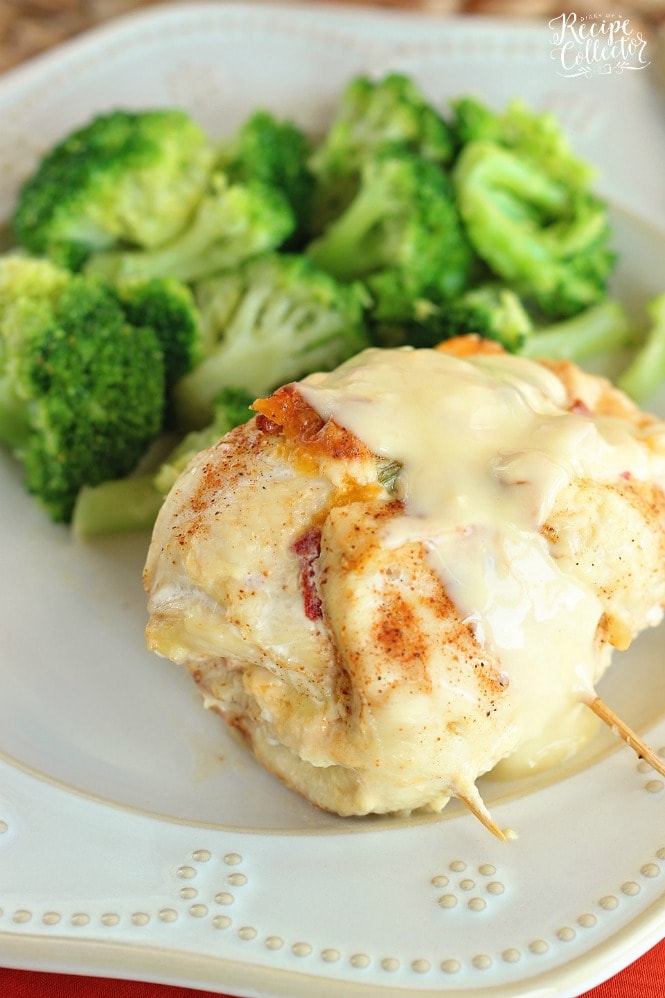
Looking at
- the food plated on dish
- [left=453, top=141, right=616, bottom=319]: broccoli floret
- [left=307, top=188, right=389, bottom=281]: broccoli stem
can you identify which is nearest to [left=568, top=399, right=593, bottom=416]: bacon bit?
the food plated on dish

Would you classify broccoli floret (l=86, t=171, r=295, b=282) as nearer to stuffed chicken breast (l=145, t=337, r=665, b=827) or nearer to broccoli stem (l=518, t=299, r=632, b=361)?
broccoli stem (l=518, t=299, r=632, b=361)

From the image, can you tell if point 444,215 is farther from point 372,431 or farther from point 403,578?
point 403,578

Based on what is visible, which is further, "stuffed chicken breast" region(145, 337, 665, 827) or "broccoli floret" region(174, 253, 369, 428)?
"broccoli floret" region(174, 253, 369, 428)

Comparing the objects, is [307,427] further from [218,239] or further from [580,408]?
[218,239]

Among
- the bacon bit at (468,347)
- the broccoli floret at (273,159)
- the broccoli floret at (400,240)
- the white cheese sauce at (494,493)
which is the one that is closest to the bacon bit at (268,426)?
the white cheese sauce at (494,493)

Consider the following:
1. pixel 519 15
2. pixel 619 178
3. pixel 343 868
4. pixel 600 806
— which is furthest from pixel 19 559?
pixel 519 15

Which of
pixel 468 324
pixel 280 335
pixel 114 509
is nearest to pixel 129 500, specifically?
pixel 114 509

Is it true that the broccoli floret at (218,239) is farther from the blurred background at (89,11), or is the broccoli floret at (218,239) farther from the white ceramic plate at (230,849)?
the blurred background at (89,11)

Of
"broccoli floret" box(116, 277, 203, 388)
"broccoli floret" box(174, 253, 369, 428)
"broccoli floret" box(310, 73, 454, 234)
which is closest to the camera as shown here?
"broccoli floret" box(116, 277, 203, 388)
